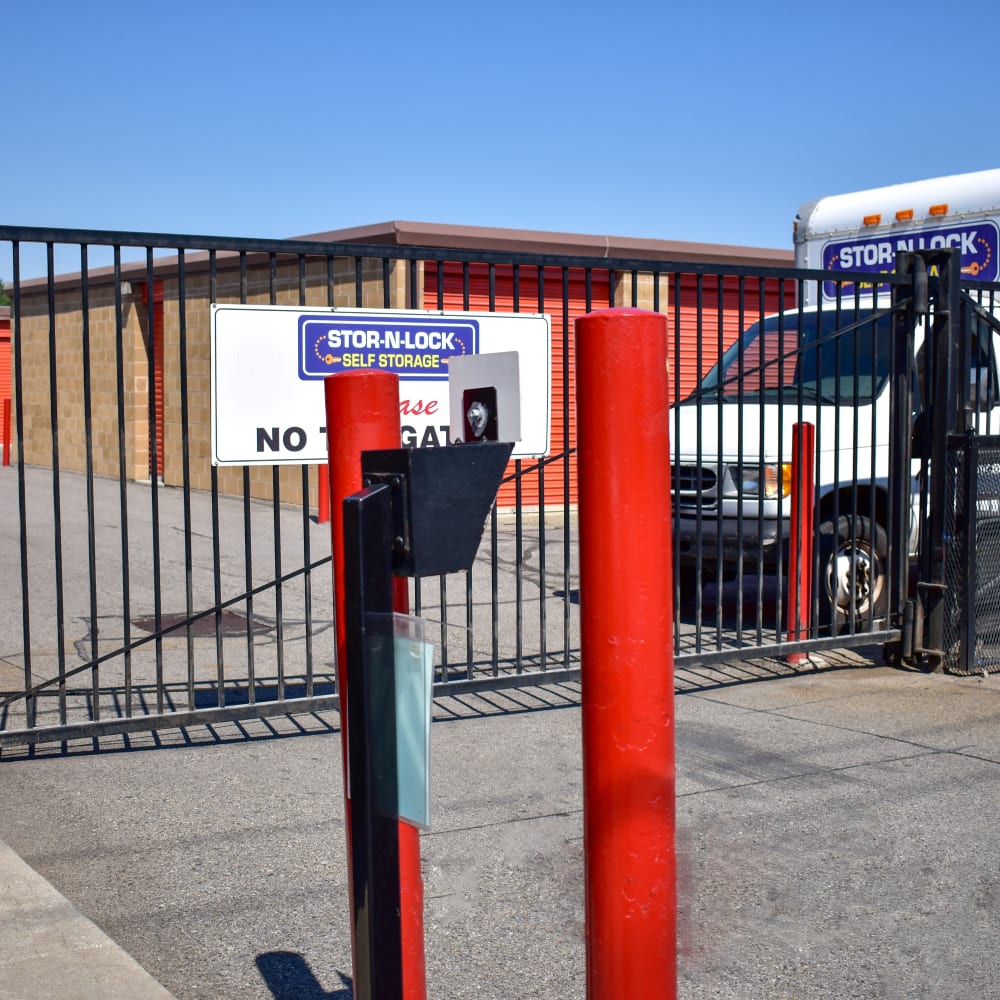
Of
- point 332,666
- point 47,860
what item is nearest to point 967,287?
point 332,666

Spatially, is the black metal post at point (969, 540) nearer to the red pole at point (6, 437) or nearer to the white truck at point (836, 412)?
the white truck at point (836, 412)

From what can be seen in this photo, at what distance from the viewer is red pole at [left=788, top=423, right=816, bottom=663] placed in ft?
25.9

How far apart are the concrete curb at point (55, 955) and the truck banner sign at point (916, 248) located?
25.2ft

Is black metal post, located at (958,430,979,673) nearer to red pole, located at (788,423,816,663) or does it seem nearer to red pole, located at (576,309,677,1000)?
red pole, located at (788,423,816,663)

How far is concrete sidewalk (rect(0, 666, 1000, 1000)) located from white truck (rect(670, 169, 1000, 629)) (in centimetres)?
161

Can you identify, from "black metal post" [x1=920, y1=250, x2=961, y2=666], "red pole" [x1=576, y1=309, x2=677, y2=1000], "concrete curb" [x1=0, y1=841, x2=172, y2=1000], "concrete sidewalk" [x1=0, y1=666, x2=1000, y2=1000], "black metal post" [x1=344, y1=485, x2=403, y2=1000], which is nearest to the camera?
"black metal post" [x1=344, y1=485, x2=403, y2=1000]

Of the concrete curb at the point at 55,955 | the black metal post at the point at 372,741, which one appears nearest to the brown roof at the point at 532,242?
the concrete curb at the point at 55,955

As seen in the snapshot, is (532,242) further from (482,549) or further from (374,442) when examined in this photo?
(374,442)

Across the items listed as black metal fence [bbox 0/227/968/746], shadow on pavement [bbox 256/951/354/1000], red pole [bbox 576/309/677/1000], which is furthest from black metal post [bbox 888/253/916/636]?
red pole [bbox 576/309/677/1000]

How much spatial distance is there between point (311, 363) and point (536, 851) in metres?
2.58

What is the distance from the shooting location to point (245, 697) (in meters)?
7.41

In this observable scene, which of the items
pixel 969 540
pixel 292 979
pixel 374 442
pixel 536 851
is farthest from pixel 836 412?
pixel 374 442

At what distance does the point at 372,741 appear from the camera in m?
2.18

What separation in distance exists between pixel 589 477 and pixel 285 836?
10.5ft
